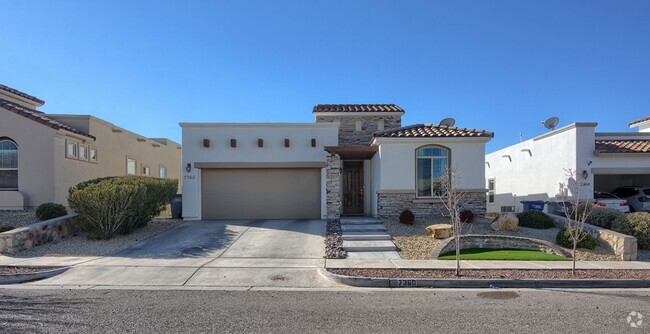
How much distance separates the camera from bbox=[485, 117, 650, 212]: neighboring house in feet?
53.7

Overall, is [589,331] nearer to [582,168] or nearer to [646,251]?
[646,251]

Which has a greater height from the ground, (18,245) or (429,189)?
(429,189)

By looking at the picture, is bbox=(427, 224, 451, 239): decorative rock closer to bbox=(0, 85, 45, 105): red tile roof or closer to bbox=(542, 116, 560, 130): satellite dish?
bbox=(542, 116, 560, 130): satellite dish

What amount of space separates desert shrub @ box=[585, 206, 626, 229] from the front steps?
6442 mm

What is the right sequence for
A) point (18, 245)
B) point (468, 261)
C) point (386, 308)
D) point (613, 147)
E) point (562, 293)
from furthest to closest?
point (613, 147) < point (18, 245) < point (468, 261) < point (562, 293) < point (386, 308)

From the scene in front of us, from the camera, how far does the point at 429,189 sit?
→ 594 inches

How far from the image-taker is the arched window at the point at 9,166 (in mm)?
14461

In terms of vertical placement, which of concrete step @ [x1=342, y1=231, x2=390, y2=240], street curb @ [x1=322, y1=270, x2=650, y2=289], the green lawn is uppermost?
concrete step @ [x1=342, y1=231, x2=390, y2=240]

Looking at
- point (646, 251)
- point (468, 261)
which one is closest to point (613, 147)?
point (646, 251)

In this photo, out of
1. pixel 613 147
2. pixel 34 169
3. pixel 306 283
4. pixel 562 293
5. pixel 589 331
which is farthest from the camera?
pixel 613 147

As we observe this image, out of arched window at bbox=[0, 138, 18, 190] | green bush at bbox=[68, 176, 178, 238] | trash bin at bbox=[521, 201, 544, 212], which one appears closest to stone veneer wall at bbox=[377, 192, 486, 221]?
trash bin at bbox=[521, 201, 544, 212]

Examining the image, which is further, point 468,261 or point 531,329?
point 468,261

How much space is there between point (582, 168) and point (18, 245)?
20.0 meters

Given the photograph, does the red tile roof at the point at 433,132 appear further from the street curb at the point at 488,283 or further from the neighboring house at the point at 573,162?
the street curb at the point at 488,283
